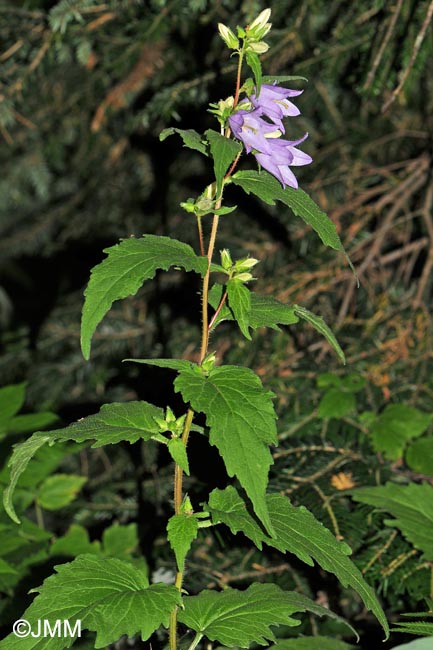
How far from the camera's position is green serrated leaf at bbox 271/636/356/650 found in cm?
138

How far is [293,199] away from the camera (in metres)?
1.13

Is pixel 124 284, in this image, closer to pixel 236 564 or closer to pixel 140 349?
pixel 236 564

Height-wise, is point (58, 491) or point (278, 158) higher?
point (278, 158)

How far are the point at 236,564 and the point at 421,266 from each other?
124cm

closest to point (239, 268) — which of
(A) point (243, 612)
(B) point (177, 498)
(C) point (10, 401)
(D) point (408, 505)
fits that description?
(B) point (177, 498)

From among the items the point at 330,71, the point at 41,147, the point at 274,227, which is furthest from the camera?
the point at 41,147

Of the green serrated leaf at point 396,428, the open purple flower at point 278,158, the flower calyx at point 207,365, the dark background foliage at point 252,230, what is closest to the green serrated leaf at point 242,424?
the flower calyx at point 207,365

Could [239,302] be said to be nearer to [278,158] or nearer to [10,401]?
[278,158]

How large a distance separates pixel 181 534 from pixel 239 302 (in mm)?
336

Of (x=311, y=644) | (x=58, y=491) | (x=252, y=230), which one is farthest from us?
(x=252, y=230)

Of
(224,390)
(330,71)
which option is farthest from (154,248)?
(330,71)

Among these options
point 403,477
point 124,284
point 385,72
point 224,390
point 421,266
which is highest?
point 385,72

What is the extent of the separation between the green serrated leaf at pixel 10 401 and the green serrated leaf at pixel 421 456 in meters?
0.94

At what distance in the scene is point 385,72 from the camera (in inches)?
81.5
